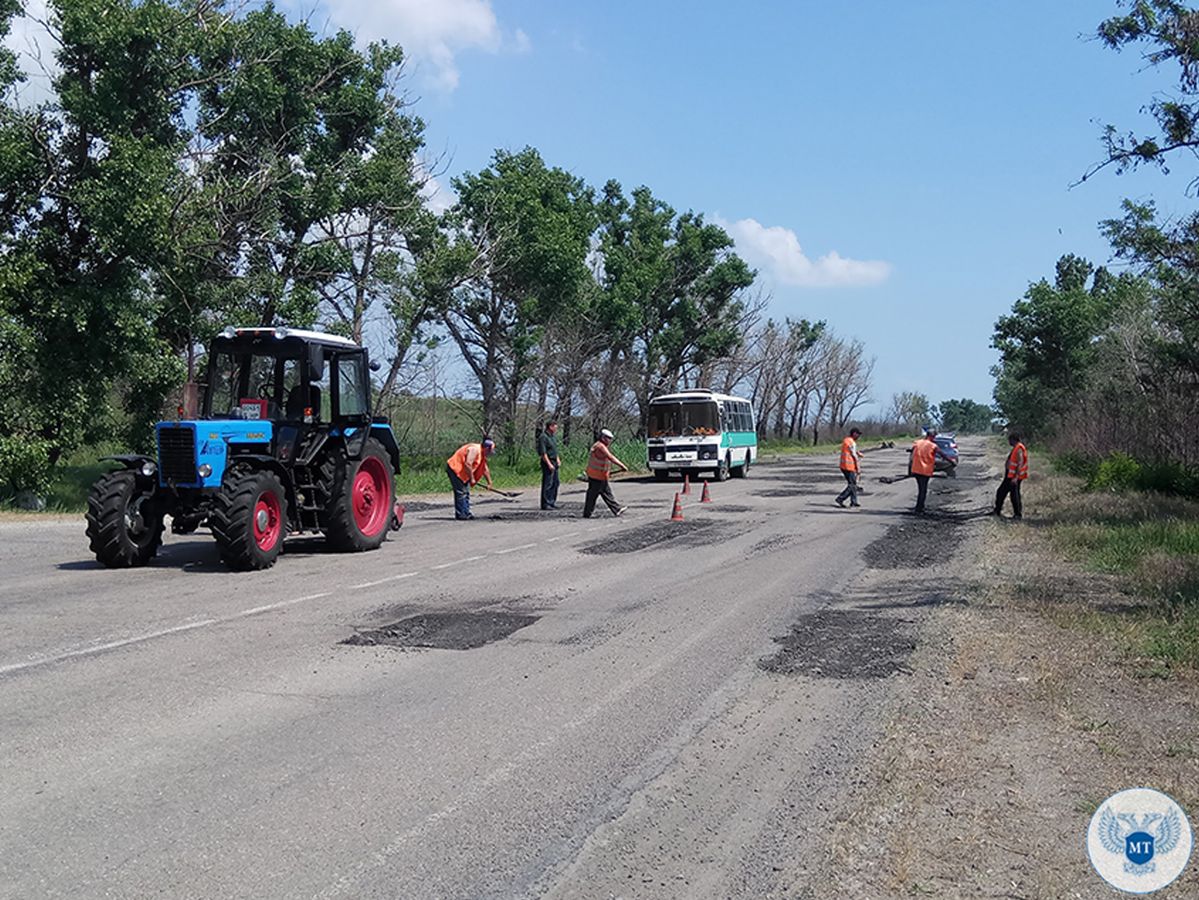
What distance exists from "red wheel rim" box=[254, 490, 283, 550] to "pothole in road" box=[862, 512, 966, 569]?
24.7 feet

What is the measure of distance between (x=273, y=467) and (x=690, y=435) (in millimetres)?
23972

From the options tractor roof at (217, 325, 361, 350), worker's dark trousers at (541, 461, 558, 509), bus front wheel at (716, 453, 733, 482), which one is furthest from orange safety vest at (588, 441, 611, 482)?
bus front wheel at (716, 453, 733, 482)

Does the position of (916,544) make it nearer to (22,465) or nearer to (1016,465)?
(1016,465)

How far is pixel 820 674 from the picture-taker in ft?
25.9

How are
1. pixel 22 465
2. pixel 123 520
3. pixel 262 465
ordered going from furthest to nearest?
pixel 22 465 → pixel 262 465 → pixel 123 520

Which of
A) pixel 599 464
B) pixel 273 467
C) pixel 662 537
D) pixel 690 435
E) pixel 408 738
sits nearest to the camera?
pixel 408 738

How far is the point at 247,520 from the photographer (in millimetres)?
12156

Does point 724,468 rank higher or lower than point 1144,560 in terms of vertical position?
higher

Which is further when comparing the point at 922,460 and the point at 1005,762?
the point at 922,460

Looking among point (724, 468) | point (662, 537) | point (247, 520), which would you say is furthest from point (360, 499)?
point (724, 468)

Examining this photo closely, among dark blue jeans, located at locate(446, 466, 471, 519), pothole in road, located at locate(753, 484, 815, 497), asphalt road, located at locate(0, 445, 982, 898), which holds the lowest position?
asphalt road, located at locate(0, 445, 982, 898)

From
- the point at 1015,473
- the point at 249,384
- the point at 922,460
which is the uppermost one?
the point at 249,384

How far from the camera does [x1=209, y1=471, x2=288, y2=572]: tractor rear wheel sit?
39.8ft

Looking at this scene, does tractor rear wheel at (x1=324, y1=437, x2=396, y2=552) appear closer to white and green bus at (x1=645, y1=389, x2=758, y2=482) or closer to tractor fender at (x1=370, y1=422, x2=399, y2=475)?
tractor fender at (x1=370, y1=422, x2=399, y2=475)
